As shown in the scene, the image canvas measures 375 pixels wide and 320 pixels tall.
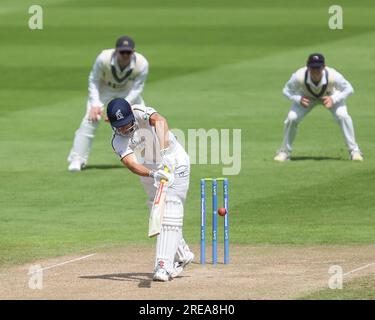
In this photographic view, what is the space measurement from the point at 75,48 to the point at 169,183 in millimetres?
18682

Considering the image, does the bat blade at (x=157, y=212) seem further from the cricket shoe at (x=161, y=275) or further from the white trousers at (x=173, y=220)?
the cricket shoe at (x=161, y=275)

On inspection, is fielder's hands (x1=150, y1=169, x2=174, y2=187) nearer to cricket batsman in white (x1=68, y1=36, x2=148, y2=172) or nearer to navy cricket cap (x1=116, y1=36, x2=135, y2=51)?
navy cricket cap (x1=116, y1=36, x2=135, y2=51)

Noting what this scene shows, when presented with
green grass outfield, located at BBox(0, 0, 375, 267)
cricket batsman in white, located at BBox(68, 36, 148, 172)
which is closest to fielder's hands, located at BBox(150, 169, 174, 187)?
green grass outfield, located at BBox(0, 0, 375, 267)

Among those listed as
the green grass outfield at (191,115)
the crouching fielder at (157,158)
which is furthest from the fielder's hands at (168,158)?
the green grass outfield at (191,115)

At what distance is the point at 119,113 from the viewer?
35.3 ft

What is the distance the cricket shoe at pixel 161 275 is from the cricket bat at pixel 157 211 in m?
0.47

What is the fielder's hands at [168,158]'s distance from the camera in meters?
11.0

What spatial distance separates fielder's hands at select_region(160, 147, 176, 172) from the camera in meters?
11.0

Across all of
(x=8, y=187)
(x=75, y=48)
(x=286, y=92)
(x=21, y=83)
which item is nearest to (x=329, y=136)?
(x=286, y=92)

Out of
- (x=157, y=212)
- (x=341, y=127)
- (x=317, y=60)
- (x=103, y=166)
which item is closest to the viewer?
(x=157, y=212)

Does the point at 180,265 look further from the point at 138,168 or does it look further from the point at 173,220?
the point at 138,168

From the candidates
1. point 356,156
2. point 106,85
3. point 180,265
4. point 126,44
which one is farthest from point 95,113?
point 180,265

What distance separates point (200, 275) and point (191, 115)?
455 inches

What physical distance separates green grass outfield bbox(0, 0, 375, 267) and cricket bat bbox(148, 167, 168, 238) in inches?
92.1
